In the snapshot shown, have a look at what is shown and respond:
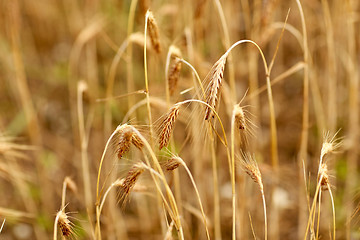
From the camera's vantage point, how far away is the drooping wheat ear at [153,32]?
1.16 metres

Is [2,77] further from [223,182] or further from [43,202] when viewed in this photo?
[223,182]

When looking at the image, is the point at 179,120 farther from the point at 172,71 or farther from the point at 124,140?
the point at 124,140

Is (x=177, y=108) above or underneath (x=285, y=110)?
above

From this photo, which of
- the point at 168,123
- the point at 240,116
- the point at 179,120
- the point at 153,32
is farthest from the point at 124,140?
the point at 179,120

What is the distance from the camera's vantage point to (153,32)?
1229mm

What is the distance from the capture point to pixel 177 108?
3.23 ft

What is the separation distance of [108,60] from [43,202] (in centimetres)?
109

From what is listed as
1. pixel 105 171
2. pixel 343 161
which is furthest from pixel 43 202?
pixel 343 161

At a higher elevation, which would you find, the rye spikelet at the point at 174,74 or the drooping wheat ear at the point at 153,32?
the drooping wheat ear at the point at 153,32

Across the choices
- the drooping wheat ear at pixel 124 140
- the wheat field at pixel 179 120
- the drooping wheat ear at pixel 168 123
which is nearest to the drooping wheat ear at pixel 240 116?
the wheat field at pixel 179 120

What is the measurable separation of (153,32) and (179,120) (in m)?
0.98

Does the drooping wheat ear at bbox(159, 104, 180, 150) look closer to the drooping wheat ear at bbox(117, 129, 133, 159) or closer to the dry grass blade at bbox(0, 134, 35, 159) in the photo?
the drooping wheat ear at bbox(117, 129, 133, 159)

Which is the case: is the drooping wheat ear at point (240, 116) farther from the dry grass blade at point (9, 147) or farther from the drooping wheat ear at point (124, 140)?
the dry grass blade at point (9, 147)

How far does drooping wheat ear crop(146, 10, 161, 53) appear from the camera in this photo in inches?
45.6
